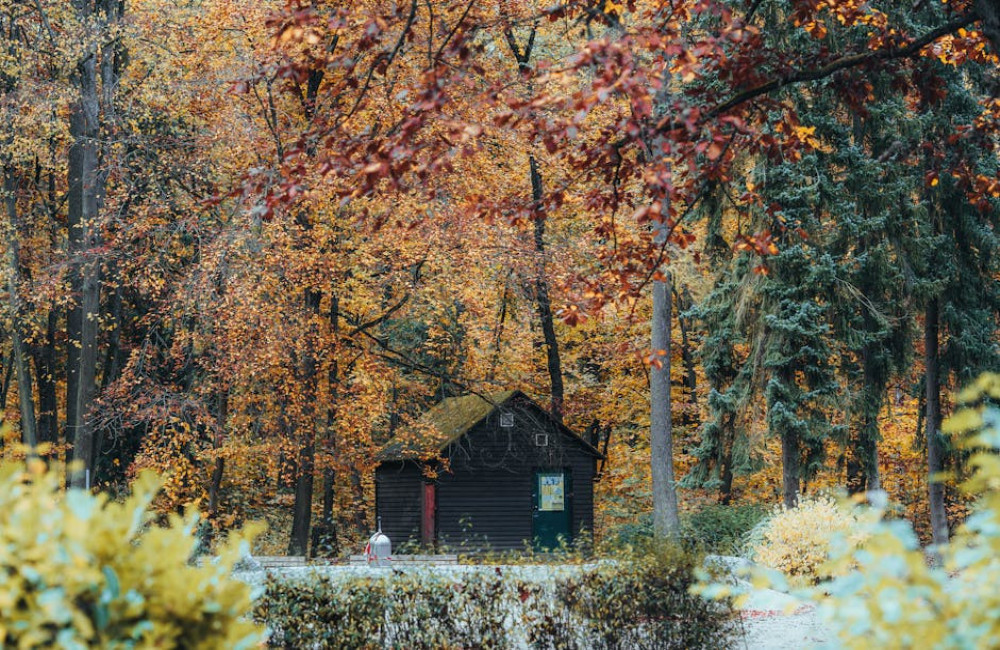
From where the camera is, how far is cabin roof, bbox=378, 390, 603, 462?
22.7m

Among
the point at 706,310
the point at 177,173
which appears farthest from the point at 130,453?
the point at 706,310

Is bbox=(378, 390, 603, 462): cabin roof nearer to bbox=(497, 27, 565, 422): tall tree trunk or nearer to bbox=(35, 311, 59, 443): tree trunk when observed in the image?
bbox=(497, 27, 565, 422): tall tree trunk

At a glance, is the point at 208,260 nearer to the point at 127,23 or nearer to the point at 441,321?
the point at 127,23

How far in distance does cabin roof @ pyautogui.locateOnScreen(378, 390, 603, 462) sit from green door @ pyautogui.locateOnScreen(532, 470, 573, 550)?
42.6 inches

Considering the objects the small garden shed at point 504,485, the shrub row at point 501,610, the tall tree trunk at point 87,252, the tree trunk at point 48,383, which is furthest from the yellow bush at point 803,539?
the tree trunk at point 48,383

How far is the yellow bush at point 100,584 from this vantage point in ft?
10.3

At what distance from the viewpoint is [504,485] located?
A: 89.7 ft

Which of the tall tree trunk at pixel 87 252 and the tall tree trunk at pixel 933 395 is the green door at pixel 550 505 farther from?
the tall tree trunk at pixel 87 252

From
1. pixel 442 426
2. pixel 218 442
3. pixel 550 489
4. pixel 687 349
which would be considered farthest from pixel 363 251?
pixel 687 349

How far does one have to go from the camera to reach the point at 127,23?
64.4 ft

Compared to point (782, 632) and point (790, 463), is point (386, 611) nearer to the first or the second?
point (782, 632)

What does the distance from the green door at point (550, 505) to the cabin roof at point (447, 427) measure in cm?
108

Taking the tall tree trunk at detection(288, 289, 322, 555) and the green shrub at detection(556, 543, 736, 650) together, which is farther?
the tall tree trunk at detection(288, 289, 322, 555)

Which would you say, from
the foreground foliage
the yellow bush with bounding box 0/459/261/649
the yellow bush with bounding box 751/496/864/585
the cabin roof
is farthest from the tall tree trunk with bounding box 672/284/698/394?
the yellow bush with bounding box 0/459/261/649
